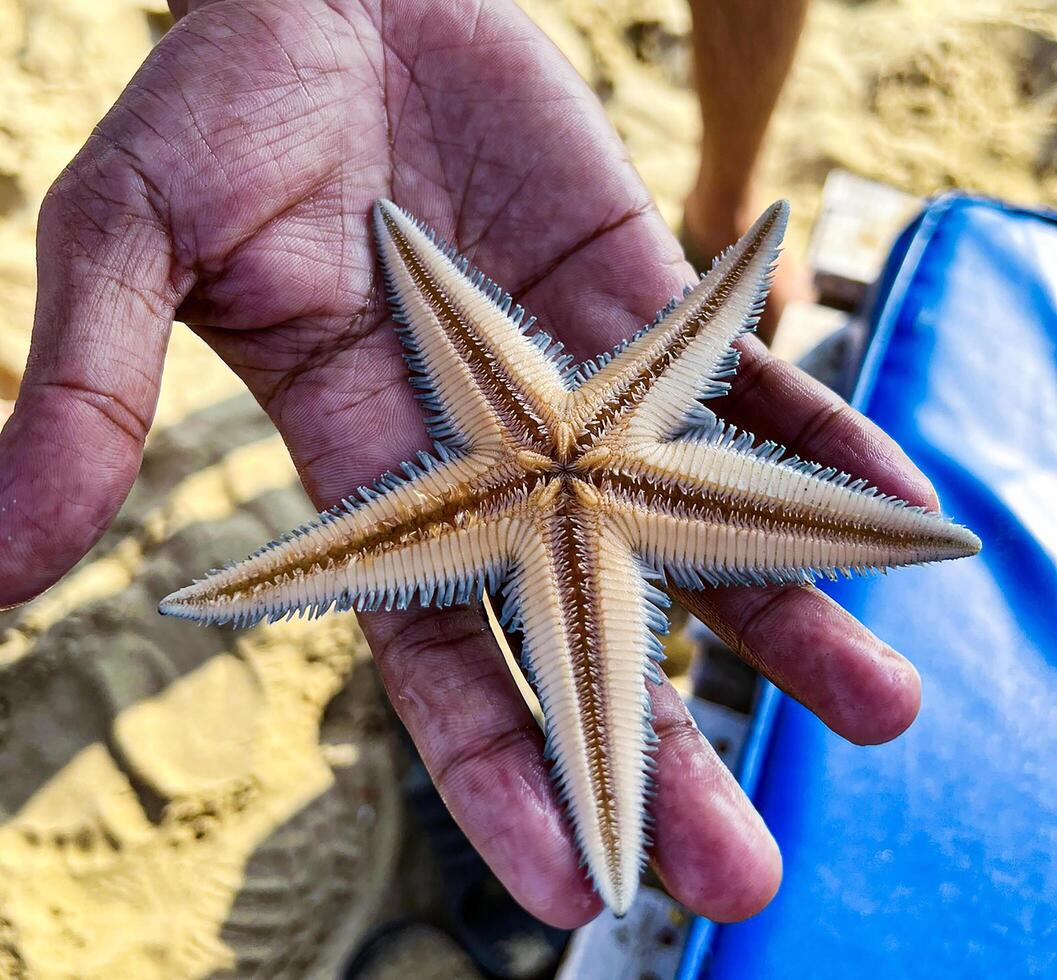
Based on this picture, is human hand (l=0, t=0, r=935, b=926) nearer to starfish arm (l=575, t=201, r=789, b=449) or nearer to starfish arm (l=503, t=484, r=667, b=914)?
starfish arm (l=503, t=484, r=667, b=914)

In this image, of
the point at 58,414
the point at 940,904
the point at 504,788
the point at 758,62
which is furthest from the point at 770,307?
the point at 58,414

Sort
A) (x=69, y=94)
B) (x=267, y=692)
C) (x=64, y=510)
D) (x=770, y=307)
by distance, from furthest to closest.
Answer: (x=770, y=307)
(x=69, y=94)
(x=267, y=692)
(x=64, y=510)

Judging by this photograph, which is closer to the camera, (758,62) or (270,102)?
(270,102)

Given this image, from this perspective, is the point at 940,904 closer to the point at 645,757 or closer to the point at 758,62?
the point at 645,757

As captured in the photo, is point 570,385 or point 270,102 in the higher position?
point 270,102

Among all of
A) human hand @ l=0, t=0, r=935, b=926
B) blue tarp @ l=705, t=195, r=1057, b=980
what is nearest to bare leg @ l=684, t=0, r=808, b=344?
blue tarp @ l=705, t=195, r=1057, b=980
